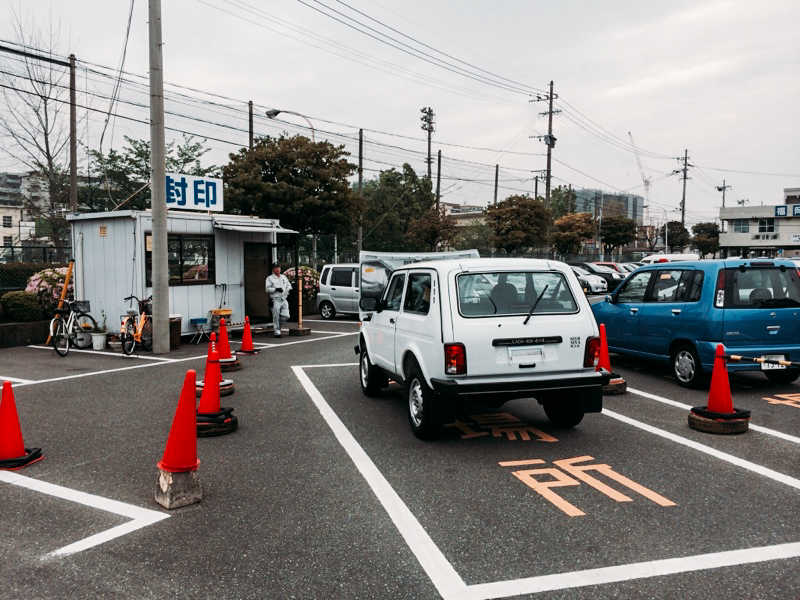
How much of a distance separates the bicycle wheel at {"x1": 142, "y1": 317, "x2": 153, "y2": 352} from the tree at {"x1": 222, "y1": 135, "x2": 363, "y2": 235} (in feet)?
42.1

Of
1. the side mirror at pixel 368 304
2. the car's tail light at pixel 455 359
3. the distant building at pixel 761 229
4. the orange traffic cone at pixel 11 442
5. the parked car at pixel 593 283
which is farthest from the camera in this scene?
the distant building at pixel 761 229

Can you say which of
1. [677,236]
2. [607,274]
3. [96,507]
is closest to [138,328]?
[96,507]

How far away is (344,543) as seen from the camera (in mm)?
4184

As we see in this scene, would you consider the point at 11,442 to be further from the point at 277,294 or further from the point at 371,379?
the point at 277,294

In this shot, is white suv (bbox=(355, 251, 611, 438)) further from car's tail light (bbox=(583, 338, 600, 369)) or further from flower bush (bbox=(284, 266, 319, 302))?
flower bush (bbox=(284, 266, 319, 302))

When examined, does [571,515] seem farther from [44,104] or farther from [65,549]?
[44,104]

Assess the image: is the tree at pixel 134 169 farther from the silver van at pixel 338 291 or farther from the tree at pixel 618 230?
A: the tree at pixel 618 230

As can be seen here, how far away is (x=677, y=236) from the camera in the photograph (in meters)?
90.4

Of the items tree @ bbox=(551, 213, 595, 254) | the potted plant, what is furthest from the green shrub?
tree @ bbox=(551, 213, 595, 254)

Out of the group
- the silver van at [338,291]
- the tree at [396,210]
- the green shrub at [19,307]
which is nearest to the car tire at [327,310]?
the silver van at [338,291]

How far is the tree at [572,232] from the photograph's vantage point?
186 feet

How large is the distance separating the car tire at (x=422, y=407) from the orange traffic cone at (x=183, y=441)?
224 cm

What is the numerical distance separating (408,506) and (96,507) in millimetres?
2267

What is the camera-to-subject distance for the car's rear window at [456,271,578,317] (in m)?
6.29
